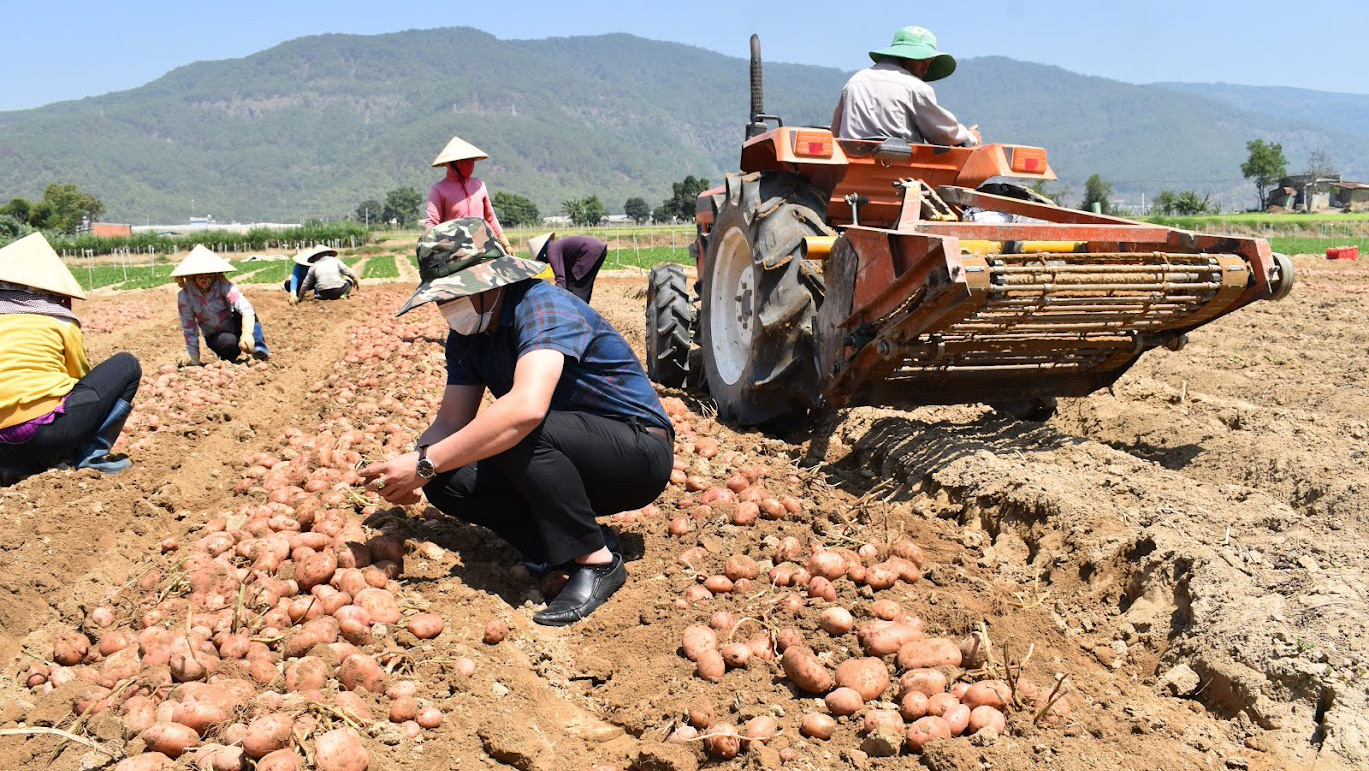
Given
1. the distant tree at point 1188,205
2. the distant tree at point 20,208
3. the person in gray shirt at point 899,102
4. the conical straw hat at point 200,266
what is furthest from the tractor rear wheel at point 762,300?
the distant tree at point 20,208

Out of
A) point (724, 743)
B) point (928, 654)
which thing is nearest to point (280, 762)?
point (724, 743)

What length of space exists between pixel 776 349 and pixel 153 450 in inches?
130

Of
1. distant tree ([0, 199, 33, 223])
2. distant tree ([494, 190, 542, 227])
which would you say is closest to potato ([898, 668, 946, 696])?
distant tree ([0, 199, 33, 223])

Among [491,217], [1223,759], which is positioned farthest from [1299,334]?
[1223,759]

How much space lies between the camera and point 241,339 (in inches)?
306

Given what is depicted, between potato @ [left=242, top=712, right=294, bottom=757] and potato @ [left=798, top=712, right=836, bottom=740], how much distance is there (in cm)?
115

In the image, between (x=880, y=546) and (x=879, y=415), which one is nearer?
(x=880, y=546)

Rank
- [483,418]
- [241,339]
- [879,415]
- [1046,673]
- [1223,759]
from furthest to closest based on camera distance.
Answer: [241,339], [879,415], [483,418], [1046,673], [1223,759]

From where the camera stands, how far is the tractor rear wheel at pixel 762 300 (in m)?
4.42

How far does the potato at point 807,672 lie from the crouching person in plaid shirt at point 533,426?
2.73 feet

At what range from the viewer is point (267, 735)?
2.13m

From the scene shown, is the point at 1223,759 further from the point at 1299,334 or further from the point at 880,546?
the point at 1299,334

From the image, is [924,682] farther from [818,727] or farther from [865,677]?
[818,727]

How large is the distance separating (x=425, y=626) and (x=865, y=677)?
1.25m
